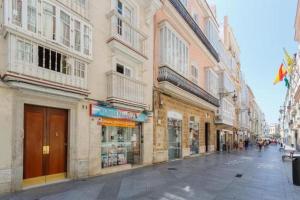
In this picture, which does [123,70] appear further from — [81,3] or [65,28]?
[65,28]

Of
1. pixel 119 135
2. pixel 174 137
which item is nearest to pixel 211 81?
pixel 174 137

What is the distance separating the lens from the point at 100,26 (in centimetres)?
952

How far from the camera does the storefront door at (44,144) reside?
274 inches

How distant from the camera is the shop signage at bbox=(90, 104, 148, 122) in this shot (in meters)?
8.96

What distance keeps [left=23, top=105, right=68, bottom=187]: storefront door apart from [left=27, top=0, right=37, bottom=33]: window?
7.47ft

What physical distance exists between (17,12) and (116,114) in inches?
202

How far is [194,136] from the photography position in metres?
18.7

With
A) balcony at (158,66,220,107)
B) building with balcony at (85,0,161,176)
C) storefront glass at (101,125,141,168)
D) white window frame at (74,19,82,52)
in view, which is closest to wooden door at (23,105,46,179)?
building with balcony at (85,0,161,176)

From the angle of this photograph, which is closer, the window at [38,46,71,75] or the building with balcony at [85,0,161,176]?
the window at [38,46,71,75]

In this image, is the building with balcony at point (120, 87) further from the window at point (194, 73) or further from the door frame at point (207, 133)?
the door frame at point (207, 133)

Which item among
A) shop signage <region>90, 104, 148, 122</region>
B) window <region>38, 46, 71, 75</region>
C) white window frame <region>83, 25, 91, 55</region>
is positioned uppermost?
white window frame <region>83, 25, 91, 55</region>

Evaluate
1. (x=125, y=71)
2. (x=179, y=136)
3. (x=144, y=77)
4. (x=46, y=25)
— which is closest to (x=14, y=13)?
(x=46, y=25)

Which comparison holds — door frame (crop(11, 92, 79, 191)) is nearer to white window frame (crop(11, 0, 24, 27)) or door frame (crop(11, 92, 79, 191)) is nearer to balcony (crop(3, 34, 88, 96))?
balcony (crop(3, 34, 88, 96))

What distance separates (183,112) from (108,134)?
25.1ft
